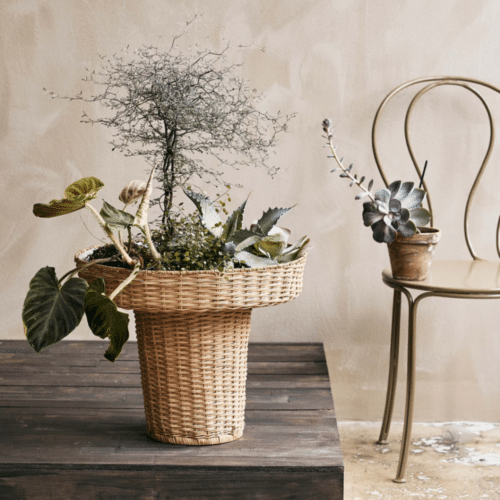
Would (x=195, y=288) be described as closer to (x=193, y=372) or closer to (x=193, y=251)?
(x=193, y=251)

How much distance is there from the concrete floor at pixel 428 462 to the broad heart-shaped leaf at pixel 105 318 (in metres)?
0.84

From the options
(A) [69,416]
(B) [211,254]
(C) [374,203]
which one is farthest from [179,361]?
(C) [374,203]

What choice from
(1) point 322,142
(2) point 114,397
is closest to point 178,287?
(2) point 114,397

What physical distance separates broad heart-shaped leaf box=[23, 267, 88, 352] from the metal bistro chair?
854 mm

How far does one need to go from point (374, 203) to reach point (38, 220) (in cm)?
120

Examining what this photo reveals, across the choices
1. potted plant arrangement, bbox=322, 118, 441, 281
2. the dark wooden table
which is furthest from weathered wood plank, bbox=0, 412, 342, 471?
potted plant arrangement, bbox=322, 118, 441, 281

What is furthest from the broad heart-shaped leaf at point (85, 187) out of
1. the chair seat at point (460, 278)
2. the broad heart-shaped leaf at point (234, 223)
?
the chair seat at point (460, 278)

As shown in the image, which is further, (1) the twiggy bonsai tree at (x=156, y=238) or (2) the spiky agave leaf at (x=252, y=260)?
(2) the spiky agave leaf at (x=252, y=260)

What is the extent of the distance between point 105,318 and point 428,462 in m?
1.15

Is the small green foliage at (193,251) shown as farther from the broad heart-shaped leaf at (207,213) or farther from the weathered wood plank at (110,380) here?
the weathered wood plank at (110,380)

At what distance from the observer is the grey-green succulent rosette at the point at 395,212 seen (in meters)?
1.50

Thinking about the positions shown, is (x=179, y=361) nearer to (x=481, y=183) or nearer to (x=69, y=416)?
(x=69, y=416)

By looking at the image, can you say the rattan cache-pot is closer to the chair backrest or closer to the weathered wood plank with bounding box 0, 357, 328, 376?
the weathered wood plank with bounding box 0, 357, 328, 376

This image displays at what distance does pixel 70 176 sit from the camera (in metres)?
2.09
